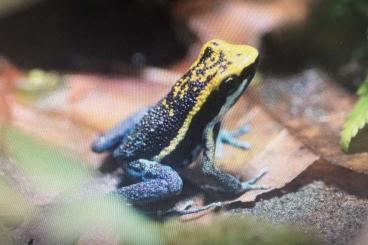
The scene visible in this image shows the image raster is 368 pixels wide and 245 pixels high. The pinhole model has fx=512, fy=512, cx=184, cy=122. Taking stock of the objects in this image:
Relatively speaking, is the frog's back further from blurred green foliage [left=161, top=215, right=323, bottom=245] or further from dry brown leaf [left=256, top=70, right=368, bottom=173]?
blurred green foliage [left=161, top=215, right=323, bottom=245]

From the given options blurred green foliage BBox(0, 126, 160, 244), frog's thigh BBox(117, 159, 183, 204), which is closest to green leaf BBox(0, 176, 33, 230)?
blurred green foliage BBox(0, 126, 160, 244)

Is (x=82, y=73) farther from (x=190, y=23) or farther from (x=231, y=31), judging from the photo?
(x=231, y=31)

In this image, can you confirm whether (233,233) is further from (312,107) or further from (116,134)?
(312,107)

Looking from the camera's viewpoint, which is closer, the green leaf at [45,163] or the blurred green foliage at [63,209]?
the blurred green foliage at [63,209]

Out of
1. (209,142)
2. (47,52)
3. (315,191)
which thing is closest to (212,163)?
(209,142)

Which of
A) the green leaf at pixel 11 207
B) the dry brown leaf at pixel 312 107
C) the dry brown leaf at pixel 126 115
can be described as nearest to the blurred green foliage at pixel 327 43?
the dry brown leaf at pixel 312 107

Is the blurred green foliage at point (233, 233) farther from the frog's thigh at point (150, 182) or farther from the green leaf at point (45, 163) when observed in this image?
the green leaf at point (45, 163)
